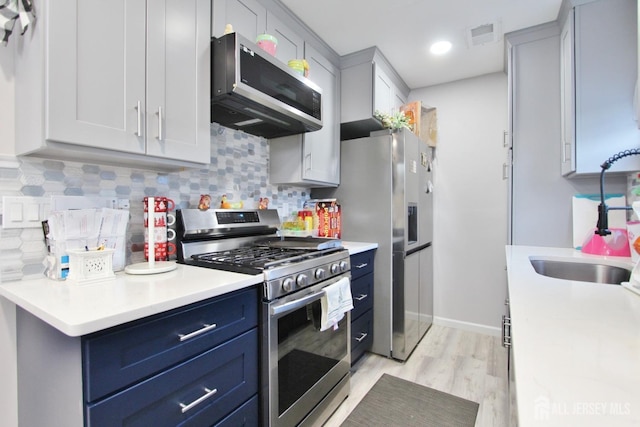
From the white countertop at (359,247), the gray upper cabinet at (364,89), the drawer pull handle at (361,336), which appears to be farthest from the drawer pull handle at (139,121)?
the drawer pull handle at (361,336)

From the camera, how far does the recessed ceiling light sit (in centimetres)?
238

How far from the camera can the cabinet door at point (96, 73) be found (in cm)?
98

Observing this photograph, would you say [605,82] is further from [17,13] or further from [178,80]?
[17,13]

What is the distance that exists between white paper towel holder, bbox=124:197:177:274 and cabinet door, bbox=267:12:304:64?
121cm

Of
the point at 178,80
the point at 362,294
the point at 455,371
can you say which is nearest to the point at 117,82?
the point at 178,80

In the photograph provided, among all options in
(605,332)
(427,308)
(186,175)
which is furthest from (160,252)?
(427,308)

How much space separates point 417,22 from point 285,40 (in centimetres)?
95

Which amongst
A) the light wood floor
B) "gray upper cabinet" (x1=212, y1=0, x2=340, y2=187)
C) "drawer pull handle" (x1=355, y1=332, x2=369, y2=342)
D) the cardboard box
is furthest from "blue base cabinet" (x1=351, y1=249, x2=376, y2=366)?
the cardboard box

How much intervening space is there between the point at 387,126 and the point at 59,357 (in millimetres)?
2392

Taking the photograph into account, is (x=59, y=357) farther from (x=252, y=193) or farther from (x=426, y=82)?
(x=426, y=82)

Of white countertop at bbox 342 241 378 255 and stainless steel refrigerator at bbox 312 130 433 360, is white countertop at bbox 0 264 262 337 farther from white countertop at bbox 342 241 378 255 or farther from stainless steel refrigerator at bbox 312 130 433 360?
stainless steel refrigerator at bbox 312 130 433 360

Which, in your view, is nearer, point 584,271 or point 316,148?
point 584,271

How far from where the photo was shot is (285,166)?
7.21ft

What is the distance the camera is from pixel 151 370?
908 millimetres
